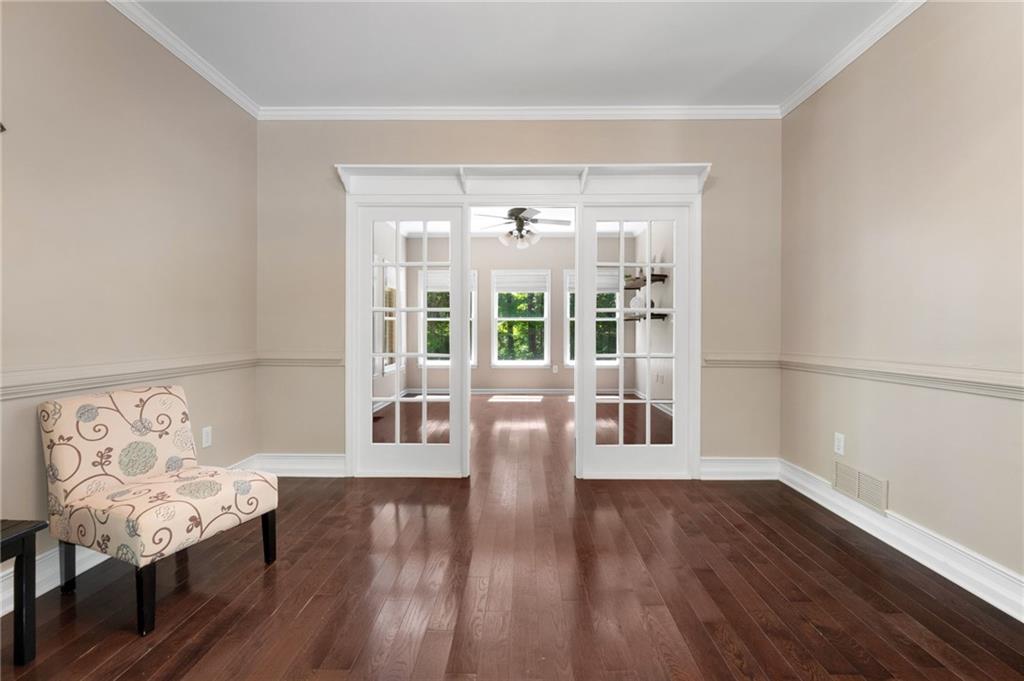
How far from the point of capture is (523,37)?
2.79 metres

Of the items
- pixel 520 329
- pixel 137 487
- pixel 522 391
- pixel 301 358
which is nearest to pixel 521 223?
pixel 520 329

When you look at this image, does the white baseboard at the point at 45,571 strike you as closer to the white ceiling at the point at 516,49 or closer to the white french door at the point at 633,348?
the white ceiling at the point at 516,49

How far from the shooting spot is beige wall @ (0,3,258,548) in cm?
203

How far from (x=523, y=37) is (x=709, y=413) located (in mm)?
2822

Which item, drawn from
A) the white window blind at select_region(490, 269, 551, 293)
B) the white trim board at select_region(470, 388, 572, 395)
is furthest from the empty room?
the white window blind at select_region(490, 269, 551, 293)

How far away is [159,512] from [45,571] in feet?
2.59

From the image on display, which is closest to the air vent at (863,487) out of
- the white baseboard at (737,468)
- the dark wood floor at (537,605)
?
the dark wood floor at (537,605)

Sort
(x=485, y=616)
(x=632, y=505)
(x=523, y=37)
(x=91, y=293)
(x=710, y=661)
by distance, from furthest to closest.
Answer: (x=632, y=505), (x=523, y=37), (x=91, y=293), (x=485, y=616), (x=710, y=661)

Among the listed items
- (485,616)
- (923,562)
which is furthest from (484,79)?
(923,562)

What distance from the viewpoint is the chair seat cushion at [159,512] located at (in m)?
1.81

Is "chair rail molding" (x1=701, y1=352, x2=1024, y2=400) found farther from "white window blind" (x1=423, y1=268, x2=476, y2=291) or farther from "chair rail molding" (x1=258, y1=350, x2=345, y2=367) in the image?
"chair rail molding" (x1=258, y1=350, x2=345, y2=367)

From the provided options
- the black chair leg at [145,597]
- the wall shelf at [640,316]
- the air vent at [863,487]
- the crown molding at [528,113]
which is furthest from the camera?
the wall shelf at [640,316]

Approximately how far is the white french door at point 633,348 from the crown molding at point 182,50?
256cm

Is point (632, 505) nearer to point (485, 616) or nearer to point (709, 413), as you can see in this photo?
point (709, 413)
